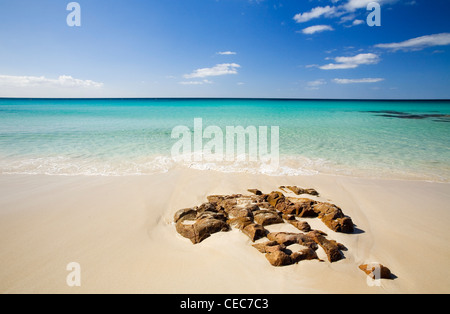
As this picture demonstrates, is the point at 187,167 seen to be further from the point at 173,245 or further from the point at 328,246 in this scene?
the point at 328,246

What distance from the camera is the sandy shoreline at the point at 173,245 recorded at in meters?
3.11

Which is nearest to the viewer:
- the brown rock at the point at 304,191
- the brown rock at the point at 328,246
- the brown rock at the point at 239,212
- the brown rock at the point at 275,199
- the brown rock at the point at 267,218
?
the brown rock at the point at 328,246

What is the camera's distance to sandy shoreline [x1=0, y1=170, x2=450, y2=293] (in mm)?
3111

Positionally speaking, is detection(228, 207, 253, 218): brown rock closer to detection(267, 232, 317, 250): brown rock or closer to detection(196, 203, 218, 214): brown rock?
detection(196, 203, 218, 214): brown rock

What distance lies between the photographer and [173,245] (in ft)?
13.0

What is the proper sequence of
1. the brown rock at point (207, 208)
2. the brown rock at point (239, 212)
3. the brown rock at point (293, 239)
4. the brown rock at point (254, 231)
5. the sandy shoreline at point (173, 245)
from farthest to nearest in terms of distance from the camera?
1. the brown rock at point (207, 208)
2. the brown rock at point (239, 212)
3. the brown rock at point (254, 231)
4. the brown rock at point (293, 239)
5. the sandy shoreline at point (173, 245)

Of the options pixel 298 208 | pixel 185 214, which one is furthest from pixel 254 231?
pixel 185 214

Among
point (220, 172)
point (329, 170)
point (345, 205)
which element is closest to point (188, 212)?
point (220, 172)

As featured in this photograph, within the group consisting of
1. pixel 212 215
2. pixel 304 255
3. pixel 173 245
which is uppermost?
pixel 212 215

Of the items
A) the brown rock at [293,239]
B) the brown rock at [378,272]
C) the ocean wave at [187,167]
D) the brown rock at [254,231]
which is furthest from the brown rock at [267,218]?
the ocean wave at [187,167]

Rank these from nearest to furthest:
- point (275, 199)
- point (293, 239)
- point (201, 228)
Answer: point (293, 239) → point (201, 228) → point (275, 199)

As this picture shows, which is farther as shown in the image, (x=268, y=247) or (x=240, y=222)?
(x=240, y=222)

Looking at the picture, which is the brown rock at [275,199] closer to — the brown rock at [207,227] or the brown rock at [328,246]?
the brown rock at [328,246]
